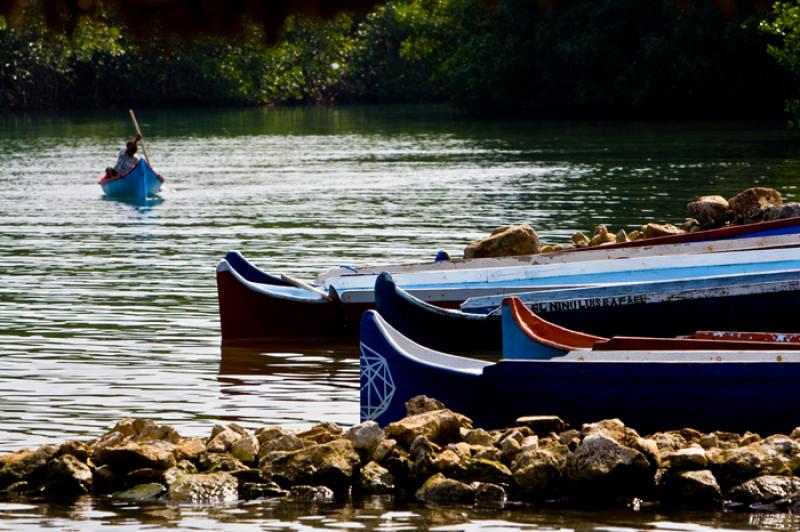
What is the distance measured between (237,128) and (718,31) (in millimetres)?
24412

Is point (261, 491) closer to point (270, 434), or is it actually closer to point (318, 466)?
point (318, 466)

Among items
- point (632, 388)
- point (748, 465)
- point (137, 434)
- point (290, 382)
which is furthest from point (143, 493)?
point (290, 382)

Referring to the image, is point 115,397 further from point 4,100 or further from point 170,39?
point 4,100

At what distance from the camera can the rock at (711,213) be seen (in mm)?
25141

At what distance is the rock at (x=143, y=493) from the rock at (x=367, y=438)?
143 cm

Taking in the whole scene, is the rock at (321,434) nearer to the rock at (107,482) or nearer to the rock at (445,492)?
the rock at (445,492)

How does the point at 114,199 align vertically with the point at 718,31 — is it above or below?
below

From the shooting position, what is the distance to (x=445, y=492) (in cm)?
1139

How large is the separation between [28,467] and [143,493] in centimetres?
100

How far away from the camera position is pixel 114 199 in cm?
4222

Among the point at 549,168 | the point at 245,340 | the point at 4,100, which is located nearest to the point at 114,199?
the point at 549,168

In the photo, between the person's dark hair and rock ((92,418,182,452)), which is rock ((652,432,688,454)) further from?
the person's dark hair

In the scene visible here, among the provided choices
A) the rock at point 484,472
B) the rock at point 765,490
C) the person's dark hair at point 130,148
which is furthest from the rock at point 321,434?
the person's dark hair at point 130,148

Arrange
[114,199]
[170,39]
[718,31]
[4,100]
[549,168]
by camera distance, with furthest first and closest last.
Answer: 1. [4,100]
2. [718,31]
3. [549,168]
4. [114,199]
5. [170,39]
